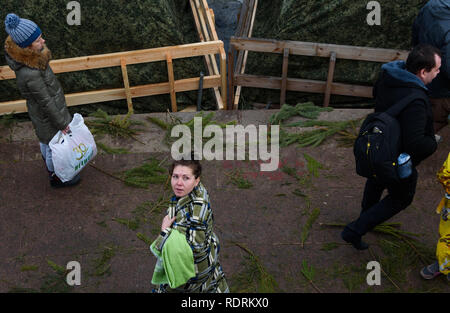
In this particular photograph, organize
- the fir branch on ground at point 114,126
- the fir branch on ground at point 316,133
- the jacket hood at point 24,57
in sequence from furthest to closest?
the fir branch on ground at point 114,126, the fir branch on ground at point 316,133, the jacket hood at point 24,57

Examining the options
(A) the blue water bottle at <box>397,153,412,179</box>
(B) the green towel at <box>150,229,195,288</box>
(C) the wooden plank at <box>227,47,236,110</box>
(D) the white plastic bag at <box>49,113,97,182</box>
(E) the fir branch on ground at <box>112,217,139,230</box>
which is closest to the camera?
(B) the green towel at <box>150,229,195,288</box>

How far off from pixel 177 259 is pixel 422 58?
2.19m

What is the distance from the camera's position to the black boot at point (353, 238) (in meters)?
3.93

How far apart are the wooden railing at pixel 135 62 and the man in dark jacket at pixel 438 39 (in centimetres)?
254

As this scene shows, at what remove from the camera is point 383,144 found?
127 inches

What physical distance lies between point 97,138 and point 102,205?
3.71 ft

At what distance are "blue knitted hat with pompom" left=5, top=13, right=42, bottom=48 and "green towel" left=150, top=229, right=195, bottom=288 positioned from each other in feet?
7.32

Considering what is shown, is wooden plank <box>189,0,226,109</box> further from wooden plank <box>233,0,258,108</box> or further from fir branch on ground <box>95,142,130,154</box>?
fir branch on ground <box>95,142,130,154</box>

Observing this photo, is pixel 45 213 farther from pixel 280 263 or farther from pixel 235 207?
pixel 280 263

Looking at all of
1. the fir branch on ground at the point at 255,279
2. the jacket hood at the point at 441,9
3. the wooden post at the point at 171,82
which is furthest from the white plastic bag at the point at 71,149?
the jacket hood at the point at 441,9

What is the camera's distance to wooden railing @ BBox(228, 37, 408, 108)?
638 centimetres

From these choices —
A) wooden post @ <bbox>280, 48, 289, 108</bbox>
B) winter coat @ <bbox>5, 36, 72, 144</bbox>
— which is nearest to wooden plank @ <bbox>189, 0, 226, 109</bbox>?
wooden post @ <bbox>280, 48, 289, 108</bbox>

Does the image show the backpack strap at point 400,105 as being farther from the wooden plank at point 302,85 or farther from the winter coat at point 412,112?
the wooden plank at point 302,85

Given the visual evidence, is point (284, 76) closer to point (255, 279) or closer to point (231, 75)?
point (231, 75)
